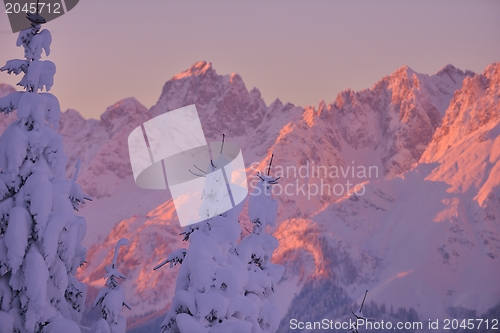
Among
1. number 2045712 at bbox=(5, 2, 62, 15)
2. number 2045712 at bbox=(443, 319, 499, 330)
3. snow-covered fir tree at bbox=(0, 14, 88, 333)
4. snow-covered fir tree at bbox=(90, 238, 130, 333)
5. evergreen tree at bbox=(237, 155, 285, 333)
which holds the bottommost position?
number 2045712 at bbox=(443, 319, 499, 330)

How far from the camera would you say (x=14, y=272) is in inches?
907

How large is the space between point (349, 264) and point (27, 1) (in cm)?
16454

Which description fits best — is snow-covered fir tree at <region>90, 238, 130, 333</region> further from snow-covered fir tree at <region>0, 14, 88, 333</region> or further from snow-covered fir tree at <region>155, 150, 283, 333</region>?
snow-covered fir tree at <region>155, 150, 283, 333</region>

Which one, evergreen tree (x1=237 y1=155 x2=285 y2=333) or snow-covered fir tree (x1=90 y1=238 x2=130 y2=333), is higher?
snow-covered fir tree (x1=90 y1=238 x2=130 y2=333)

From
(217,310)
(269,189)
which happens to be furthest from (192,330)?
(269,189)

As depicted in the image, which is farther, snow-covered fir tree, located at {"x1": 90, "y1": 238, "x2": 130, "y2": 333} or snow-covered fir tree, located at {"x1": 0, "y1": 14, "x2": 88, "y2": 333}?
snow-covered fir tree, located at {"x1": 90, "y1": 238, "x2": 130, "y2": 333}

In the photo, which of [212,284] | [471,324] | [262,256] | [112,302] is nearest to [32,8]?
[262,256]

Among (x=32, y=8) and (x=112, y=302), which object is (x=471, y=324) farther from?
(x=112, y=302)

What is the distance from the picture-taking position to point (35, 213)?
76.8ft

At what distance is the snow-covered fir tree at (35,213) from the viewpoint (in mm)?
23078

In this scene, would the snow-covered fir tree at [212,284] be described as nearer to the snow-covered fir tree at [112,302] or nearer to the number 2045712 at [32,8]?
the snow-covered fir tree at [112,302]

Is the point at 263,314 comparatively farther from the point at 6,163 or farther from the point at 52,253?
the point at 6,163

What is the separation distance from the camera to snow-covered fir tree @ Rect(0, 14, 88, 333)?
23.1 m

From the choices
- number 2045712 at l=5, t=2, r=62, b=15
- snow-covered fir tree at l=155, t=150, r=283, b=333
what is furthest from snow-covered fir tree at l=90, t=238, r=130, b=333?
number 2045712 at l=5, t=2, r=62, b=15
